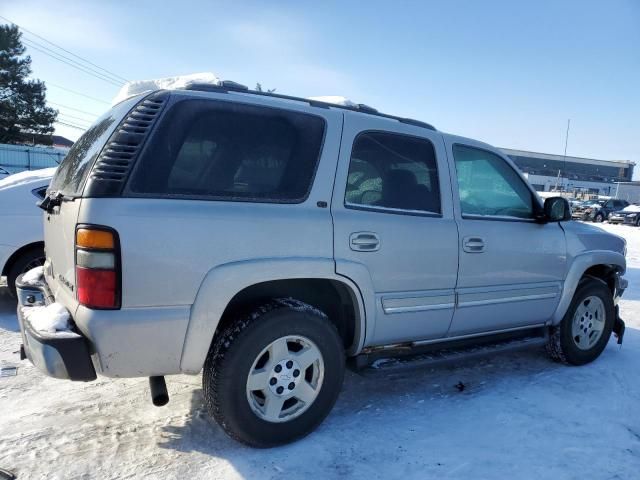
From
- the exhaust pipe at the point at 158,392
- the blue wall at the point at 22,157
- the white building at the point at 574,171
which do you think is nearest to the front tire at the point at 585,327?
the exhaust pipe at the point at 158,392

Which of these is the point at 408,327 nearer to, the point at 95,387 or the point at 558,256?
the point at 558,256

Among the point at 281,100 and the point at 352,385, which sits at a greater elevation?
the point at 281,100

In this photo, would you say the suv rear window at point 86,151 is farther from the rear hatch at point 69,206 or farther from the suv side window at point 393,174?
the suv side window at point 393,174

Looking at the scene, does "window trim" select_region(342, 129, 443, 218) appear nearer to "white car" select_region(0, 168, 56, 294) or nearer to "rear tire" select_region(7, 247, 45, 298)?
"white car" select_region(0, 168, 56, 294)

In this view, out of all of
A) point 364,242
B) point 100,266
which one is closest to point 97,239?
point 100,266

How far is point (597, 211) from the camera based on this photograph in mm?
32500

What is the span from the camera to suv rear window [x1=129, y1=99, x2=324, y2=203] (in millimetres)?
2482

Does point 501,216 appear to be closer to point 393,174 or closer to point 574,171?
point 393,174

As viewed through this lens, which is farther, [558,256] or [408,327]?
[558,256]

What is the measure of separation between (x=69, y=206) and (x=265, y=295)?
115cm

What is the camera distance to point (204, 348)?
259 centimetres

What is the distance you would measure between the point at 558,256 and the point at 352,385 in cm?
201

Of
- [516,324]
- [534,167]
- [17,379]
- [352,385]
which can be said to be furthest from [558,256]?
[534,167]

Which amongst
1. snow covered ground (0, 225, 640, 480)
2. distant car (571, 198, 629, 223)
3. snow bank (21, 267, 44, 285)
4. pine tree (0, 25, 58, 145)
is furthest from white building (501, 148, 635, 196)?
snow bank (21, 267, 44, 285)
